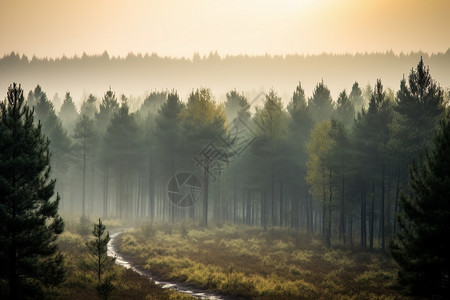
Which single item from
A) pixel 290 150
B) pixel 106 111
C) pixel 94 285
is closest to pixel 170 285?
pixel 94 285

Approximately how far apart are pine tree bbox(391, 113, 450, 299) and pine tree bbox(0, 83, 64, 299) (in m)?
14.3

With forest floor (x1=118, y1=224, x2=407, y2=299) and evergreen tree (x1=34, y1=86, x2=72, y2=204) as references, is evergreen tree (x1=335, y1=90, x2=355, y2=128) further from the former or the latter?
evergreen tree (x1=34, y1=86, x2=72, y2=204)

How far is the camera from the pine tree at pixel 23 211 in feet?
50.6

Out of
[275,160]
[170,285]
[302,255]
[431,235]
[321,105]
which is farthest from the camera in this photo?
[321,105]

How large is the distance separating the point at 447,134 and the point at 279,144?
97.2ft

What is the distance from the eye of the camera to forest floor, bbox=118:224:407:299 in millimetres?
20266

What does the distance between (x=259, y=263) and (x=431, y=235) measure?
1525 centimetres

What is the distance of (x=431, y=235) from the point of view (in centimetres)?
1445

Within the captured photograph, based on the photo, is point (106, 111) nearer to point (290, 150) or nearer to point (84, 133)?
point (84, 133)

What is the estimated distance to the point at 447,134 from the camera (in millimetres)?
14992

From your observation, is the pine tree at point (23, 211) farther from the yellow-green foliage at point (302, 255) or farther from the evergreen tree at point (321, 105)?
the evergreen tree at point (321, 105)

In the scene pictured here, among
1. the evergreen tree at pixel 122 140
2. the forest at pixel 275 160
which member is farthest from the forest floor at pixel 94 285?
the evergreen tree at pixel 122 140

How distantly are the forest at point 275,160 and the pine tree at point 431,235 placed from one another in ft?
2.73

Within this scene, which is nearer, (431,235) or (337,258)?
(431,235)
